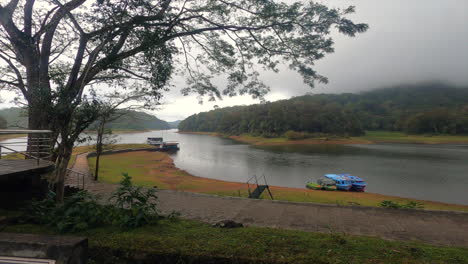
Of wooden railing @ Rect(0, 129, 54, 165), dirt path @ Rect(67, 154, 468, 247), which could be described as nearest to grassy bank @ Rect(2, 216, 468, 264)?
wooden railing @ Rect(0, 129, 54, 165)

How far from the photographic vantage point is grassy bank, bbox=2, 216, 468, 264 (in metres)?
2.92

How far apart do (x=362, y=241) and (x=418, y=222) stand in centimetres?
358

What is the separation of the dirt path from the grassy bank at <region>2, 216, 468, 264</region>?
6.43 ft

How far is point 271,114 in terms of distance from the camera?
2763 inches

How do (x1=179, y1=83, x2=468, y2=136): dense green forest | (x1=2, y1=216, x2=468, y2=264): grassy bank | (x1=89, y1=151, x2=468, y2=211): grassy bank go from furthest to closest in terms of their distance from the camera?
(x1=179, y1=83, x2=468, y2=136): dense green forest, (x1=89, y1=151, x2=468, y2=211): grassy bank, (x1=2, y1=216, x2=468, y2=264): grassy bank

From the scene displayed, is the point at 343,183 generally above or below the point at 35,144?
below

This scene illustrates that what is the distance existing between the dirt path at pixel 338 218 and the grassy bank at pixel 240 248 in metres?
1.96

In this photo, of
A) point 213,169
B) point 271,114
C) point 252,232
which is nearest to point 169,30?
point 252,232

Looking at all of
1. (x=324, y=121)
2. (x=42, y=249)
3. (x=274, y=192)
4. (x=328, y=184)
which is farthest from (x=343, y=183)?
(x=324, y=121)

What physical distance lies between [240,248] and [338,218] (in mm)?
4125

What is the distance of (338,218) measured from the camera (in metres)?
6.23

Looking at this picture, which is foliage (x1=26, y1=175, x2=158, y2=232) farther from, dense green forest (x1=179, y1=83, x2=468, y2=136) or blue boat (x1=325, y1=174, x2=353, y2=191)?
dense green forest (x1=179, y1=83, x2=468, y2=136)

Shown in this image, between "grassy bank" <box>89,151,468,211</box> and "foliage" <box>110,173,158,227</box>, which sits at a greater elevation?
"foliage" <box>110,173,158,227</box>

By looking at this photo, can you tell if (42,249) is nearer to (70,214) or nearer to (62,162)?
(70,214)
